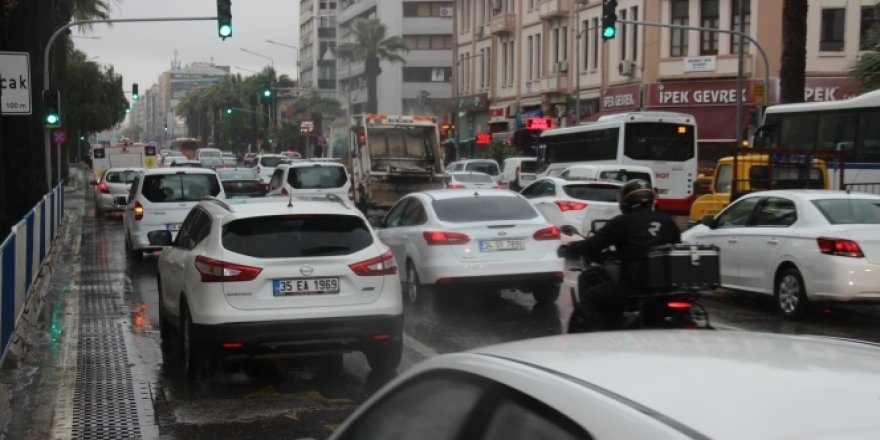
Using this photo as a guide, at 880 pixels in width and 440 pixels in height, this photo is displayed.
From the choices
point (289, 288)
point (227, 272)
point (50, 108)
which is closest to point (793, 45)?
point (50, 108)

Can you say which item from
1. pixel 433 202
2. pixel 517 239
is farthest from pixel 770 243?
pixel 433 202

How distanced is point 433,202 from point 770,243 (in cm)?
422

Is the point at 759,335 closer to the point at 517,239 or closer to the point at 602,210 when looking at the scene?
the point at 517,239

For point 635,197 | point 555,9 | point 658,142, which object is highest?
point 555,9

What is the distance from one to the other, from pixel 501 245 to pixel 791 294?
3456mm

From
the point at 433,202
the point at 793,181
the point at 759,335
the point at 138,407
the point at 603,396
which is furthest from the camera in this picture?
the point at 793,181

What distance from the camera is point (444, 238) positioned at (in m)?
13.2

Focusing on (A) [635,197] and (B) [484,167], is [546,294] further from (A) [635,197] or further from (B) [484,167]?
(B) [484,167]

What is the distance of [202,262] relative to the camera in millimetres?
8883

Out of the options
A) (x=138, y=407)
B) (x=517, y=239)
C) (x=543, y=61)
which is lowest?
(x=138, y=407)

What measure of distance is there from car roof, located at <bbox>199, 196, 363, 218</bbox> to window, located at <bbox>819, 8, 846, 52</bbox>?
42.0 metres

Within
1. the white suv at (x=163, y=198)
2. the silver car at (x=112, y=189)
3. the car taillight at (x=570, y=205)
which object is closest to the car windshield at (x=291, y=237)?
the white suv at (x=163, y=198)

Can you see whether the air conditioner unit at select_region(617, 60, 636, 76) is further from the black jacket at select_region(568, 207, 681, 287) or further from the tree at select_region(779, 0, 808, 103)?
the black jacket at select_region(568, 207, 681, 287)

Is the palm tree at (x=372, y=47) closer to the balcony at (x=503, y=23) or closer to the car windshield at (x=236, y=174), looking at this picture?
the balcony at (x=503, y=23)
